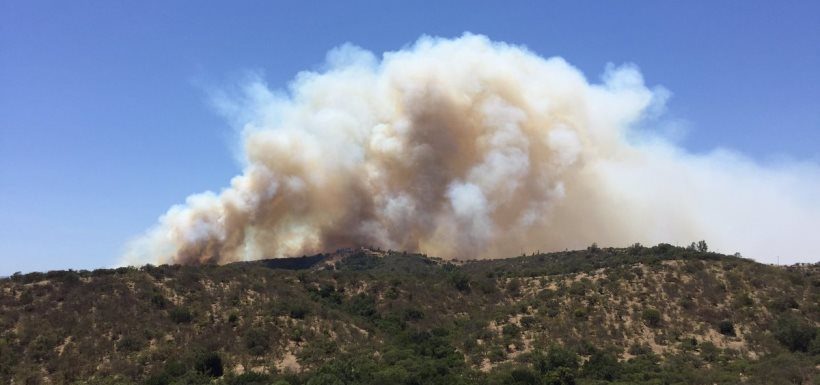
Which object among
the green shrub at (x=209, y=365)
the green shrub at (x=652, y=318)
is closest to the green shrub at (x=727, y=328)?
the green shrub at (x=652, y=318)

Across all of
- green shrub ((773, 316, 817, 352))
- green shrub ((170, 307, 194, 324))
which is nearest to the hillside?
green shrub ((773, 316, 817, 352))

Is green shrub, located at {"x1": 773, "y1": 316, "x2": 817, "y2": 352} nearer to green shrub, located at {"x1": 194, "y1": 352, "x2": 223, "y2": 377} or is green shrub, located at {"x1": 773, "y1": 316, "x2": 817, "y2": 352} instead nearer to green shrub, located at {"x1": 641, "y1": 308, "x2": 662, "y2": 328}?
green shrub, located at {"x1": 641, "y1": 308, "x2": 662, "y2": 328}

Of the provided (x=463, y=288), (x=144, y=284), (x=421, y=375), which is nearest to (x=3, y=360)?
(x=144, y=284)

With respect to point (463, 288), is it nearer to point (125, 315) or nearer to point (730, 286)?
point (730, 286)

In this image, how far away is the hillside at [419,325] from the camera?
4388cm

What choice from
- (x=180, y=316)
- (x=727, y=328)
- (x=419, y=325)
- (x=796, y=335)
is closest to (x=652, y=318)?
(x=727, y=328)

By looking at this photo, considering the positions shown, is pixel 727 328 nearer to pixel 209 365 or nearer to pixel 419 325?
pixel 419 325

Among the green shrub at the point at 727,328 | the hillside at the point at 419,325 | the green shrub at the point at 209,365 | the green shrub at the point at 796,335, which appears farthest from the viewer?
the green shrub at the point at 727,328

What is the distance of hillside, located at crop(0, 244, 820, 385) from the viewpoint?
43875 mm

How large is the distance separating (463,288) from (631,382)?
3172cm

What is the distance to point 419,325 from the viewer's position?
203ft

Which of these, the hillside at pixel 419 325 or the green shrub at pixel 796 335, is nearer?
the hillside at pixel 419 325

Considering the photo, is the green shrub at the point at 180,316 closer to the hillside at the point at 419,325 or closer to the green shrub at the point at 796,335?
the hillside at the point at 419,325

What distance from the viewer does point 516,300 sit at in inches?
2687
